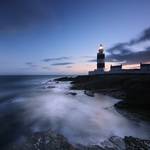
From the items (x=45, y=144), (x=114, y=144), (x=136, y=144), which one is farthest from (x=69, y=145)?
(x=136, y=144)

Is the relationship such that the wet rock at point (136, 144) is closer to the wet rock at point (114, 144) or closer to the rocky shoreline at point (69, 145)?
the rocky shoreline at point (69, 145)

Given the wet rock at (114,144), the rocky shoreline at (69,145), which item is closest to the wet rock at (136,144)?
the rocky shoreline at (69,145)

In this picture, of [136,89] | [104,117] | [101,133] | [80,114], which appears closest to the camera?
[101,133]

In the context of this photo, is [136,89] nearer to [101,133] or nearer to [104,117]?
[104,117]

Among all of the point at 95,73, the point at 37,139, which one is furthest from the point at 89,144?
the point at 95,73

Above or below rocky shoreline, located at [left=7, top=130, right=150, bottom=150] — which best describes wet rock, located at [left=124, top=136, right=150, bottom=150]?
above

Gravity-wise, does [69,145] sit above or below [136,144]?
below

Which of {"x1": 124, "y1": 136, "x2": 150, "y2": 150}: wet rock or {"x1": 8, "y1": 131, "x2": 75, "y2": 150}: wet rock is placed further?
{"x1": 8, "y1": 131, "x2": 75, "y2": 150}: wet rock

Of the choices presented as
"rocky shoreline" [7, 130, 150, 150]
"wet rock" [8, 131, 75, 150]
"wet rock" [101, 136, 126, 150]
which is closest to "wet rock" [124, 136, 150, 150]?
"rocky shoreline" [7, 130, 150, 150]

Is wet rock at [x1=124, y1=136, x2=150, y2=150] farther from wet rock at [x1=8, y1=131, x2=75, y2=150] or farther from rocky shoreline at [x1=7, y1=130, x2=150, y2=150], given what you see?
wet rock at [x1=8, y1=131, x2=75, y2=150]

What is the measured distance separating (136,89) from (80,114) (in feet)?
17.3

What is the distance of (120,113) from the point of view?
11805 mm

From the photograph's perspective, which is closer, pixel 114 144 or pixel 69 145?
pixel 69 145

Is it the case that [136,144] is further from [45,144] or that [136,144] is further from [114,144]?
[45,144]
